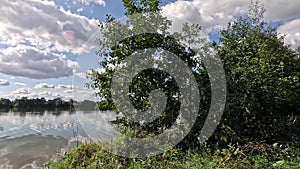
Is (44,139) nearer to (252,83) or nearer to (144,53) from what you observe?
(144,53)

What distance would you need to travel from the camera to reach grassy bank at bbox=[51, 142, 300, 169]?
5066 mm

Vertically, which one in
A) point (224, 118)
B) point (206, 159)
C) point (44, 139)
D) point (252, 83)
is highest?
point (252, 83)

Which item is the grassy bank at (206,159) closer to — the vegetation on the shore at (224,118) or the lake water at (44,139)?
the vegetation on the shore at (224,118)

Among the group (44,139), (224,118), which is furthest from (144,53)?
(44,139)

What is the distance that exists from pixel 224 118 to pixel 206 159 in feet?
6.66

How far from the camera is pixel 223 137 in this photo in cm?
662

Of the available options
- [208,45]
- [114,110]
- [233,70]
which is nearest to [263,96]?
[233,70]

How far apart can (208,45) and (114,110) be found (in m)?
3.32

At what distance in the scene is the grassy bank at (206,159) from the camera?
5.07 metres

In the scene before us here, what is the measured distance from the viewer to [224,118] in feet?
23.5

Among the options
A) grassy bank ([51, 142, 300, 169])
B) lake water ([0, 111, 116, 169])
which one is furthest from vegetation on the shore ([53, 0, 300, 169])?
lake water ([0, 111, 116, 169])

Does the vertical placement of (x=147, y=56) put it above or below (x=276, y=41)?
below

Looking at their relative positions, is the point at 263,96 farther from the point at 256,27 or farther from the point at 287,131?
the point at 256,27

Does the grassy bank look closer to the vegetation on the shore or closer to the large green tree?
the vegetation on the shore
